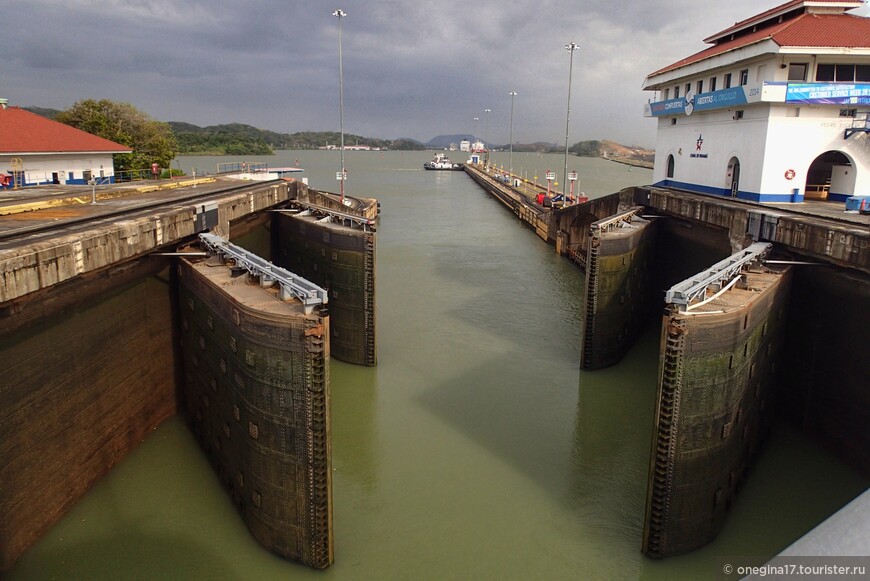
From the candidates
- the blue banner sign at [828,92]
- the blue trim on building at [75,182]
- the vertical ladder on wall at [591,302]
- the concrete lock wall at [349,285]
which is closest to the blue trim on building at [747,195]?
the blue banner sign at [828,92]

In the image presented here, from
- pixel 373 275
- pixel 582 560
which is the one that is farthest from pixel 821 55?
pixel 582 560

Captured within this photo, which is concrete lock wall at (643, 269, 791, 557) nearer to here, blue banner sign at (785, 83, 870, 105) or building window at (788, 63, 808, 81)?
blue banner sign at (785, 83, 870, 105)

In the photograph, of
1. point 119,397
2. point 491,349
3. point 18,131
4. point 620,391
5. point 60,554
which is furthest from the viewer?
point 18,131

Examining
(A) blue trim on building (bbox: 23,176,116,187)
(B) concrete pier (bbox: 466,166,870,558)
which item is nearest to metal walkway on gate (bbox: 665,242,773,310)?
(B) concrete pier (bbox: 466,166,870,558)

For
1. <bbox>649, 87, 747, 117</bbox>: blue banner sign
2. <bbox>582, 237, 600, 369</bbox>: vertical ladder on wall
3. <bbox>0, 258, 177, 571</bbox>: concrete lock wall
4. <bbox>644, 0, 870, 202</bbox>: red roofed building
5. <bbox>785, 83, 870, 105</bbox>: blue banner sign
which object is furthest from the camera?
<bbox>649, 87, 747, 117</bbox>: blue banner sign

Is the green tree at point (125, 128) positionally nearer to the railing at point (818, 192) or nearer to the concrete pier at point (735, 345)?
the concrete pier at point (735, 345)

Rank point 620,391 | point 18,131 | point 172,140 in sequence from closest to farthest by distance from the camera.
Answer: point 620,391 < point 18,131 < point 172,140

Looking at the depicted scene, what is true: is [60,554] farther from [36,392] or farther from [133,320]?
[133,320]
